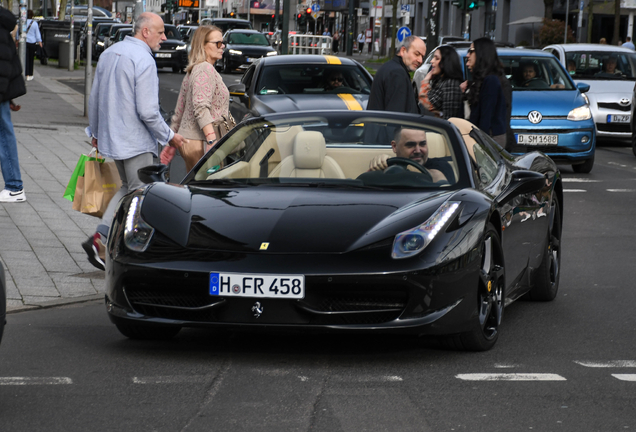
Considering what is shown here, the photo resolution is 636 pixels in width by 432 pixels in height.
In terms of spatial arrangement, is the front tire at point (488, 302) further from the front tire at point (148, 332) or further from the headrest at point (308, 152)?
the front tire at point (148, 332)

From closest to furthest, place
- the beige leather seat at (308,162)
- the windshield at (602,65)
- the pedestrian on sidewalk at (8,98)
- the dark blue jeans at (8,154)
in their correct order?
the beige leather seat at (308,162) < the pedestrian on sidewalk at (8,98) < the dark blue jeans at (8,154) < the windshield at (602,65)

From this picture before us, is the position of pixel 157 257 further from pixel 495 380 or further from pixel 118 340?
pixel 495 380

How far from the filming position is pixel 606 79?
20469 mm

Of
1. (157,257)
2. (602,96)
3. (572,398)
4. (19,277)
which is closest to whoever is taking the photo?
(572,398)

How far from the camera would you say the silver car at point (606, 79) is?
770 inches

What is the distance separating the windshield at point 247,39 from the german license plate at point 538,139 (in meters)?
27.6

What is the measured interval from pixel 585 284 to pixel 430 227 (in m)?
2.92

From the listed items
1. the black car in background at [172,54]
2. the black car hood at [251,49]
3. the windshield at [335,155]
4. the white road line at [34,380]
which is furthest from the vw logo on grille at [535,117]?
the black car in background at [172,54]

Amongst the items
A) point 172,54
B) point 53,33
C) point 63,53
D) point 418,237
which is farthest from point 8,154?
point 53,33

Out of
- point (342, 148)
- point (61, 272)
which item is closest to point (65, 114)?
point (61, 272)

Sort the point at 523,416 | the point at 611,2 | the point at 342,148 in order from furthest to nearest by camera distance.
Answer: the point at 611,2
the point at 342,148
the point at 523,416

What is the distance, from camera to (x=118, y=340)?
19.6 feet

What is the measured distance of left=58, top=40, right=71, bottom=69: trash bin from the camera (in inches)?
1628

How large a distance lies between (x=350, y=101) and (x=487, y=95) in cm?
515
